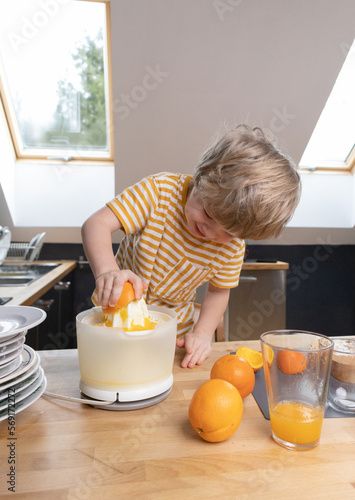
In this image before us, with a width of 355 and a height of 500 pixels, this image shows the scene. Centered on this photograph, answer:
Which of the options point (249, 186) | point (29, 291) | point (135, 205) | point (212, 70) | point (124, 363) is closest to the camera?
point (124, 363)

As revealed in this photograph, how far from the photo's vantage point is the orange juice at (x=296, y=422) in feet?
1.66

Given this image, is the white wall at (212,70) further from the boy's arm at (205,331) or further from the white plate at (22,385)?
the white plate at (22,385)

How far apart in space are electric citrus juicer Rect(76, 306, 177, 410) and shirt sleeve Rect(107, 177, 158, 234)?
1.39ft

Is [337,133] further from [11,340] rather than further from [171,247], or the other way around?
[11,340]

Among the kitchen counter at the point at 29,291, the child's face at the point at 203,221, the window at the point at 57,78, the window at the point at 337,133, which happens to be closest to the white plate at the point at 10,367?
the child's face at the point at 203,221

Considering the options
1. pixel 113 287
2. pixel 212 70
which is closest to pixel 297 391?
pixel 113 287

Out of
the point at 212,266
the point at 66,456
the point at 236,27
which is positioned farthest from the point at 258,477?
the point at 236,27

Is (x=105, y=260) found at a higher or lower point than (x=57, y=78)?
lower

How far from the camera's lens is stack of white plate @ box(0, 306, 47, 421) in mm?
518

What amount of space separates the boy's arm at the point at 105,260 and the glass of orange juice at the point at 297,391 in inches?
9.4

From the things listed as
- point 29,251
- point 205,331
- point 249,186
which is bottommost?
point 29,251

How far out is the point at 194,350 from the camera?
83 centimetres

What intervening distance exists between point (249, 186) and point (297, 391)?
39 centimetres

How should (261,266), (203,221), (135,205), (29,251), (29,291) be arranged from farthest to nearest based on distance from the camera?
(261,266), (29,251), (29,291), (135,205), (203,221)
